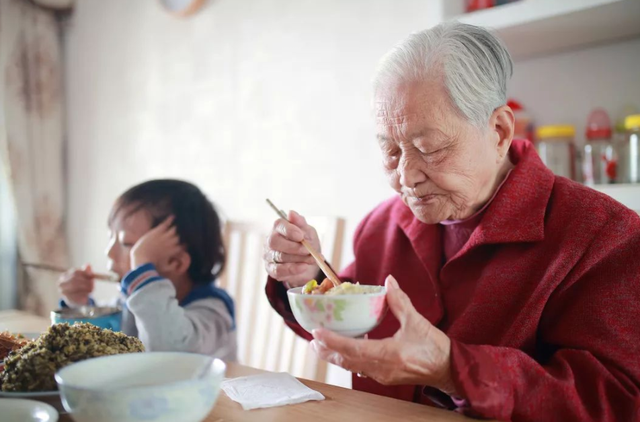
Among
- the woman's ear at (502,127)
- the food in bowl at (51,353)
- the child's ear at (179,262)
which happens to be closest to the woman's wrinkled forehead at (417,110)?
the woman's ear at (502,127)

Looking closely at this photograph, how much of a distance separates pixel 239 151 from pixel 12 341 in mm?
1769

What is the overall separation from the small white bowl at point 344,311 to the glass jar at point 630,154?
993mm

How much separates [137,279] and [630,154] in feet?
4.17

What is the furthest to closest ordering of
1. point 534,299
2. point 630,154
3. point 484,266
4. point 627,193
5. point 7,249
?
point 7,249 < point 630,154 < point 627,193 < point 484,266 < point 534,299

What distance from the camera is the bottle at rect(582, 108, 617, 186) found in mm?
1510

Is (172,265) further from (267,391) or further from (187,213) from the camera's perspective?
(267,391)

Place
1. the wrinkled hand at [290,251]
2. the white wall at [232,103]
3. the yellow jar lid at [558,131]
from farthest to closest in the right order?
the white wall at [232,103]
the yellow jar lid at [558,131]
the wrinkled hand at [290,251]

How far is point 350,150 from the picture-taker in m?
2.19

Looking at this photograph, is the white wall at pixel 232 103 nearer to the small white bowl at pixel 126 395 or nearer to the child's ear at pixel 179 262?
the child's ear at pixel 179 262

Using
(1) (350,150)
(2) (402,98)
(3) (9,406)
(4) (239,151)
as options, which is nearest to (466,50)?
(2) (402,98)

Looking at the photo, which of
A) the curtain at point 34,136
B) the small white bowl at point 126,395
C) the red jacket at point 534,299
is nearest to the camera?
the small white bowl at point 126,395

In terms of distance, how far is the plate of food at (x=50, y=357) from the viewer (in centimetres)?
71

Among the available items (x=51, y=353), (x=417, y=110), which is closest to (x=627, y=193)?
(x=417, y=110)

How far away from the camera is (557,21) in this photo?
4.65ft
